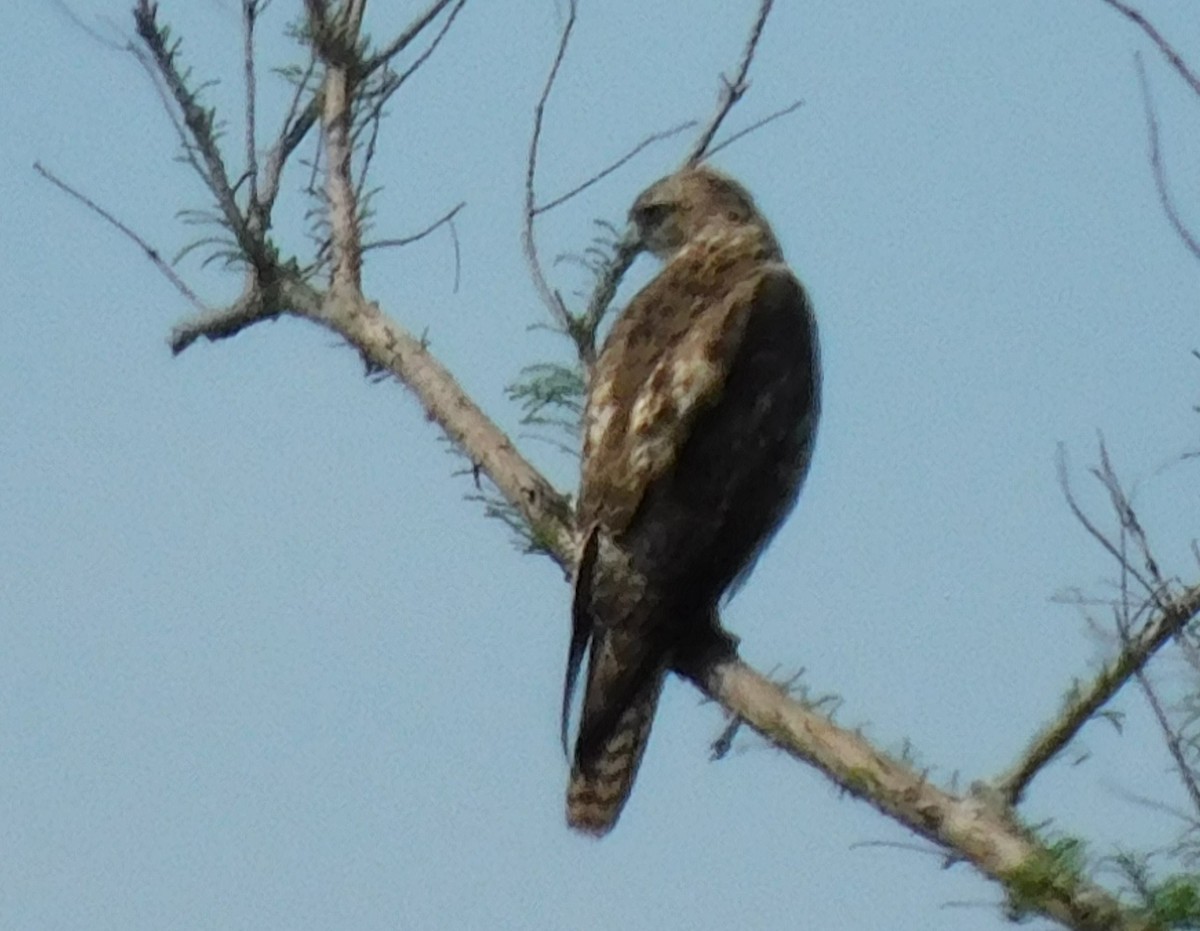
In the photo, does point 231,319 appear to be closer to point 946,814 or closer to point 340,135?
point 340,135

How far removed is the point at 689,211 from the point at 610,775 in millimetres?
1526

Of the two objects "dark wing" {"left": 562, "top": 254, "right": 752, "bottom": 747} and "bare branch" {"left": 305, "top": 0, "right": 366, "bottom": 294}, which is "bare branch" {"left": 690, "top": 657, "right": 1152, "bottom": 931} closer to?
"dark wing" {"left": 562, "top": 254, "right": 752, "bottom": 747}

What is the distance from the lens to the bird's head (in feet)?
18.0

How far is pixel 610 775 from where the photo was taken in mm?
4598

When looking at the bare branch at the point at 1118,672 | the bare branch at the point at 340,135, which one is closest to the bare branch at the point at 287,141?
the bare branch at the point at 340,135

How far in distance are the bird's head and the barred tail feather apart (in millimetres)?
1285

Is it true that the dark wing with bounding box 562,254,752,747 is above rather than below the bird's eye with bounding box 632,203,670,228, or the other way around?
below

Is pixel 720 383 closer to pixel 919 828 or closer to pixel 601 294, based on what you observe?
pixel 601 294

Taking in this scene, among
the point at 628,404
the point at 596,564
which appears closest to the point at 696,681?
the point at 596,564

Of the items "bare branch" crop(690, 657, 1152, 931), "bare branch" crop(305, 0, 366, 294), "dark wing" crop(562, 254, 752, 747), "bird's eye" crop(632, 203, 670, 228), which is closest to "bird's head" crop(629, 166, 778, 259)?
"bird's eye" crop(632, 203, 670, 228)

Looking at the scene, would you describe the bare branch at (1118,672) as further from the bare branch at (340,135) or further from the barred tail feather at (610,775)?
the bare branch at (340,135)

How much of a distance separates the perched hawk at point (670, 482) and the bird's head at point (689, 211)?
394 mm

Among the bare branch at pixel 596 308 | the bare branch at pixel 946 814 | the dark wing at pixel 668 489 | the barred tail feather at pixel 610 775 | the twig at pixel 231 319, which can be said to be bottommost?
the bare branch at pixel 946 814

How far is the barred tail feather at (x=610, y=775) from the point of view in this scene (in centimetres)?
458
